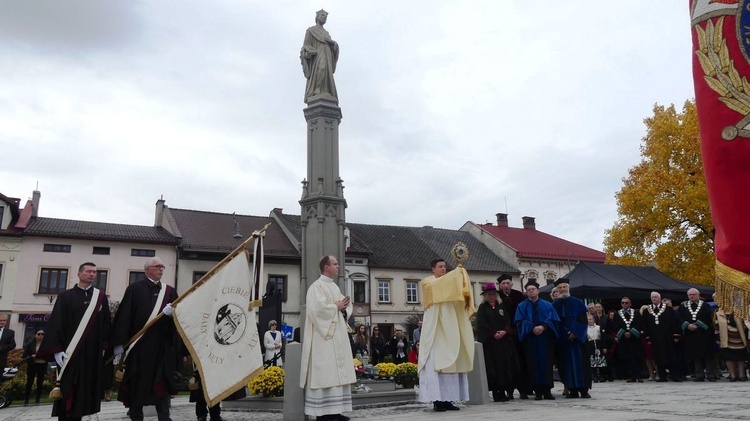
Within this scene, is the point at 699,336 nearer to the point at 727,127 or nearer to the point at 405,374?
the point at 405,374

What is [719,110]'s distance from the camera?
2605 millimetres

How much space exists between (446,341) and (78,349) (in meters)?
4.72

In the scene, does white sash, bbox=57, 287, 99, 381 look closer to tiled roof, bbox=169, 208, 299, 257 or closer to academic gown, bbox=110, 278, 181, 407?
academic gown, bbox=110, 278, 181, 407

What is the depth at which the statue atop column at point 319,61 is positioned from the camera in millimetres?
12523

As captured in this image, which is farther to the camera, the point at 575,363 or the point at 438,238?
the point at 438,238

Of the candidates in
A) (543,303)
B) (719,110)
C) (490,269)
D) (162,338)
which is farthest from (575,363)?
(490,269)

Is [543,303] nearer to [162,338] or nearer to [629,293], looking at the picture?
[162,338]

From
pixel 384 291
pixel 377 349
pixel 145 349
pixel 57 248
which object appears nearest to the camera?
pixel 145 349

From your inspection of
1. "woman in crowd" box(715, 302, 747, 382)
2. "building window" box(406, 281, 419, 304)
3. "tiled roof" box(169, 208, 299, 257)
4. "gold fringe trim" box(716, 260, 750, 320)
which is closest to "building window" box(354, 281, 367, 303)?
"building window" box(406, 281, 419, 304)

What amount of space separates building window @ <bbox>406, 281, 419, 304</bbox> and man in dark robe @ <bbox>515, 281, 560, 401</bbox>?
1189 inches

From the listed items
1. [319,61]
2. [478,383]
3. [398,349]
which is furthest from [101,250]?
[478,383]

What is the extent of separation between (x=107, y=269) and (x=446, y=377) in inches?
1117

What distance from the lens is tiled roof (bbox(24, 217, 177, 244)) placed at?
30.7 m

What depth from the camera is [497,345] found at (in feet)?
31.2
